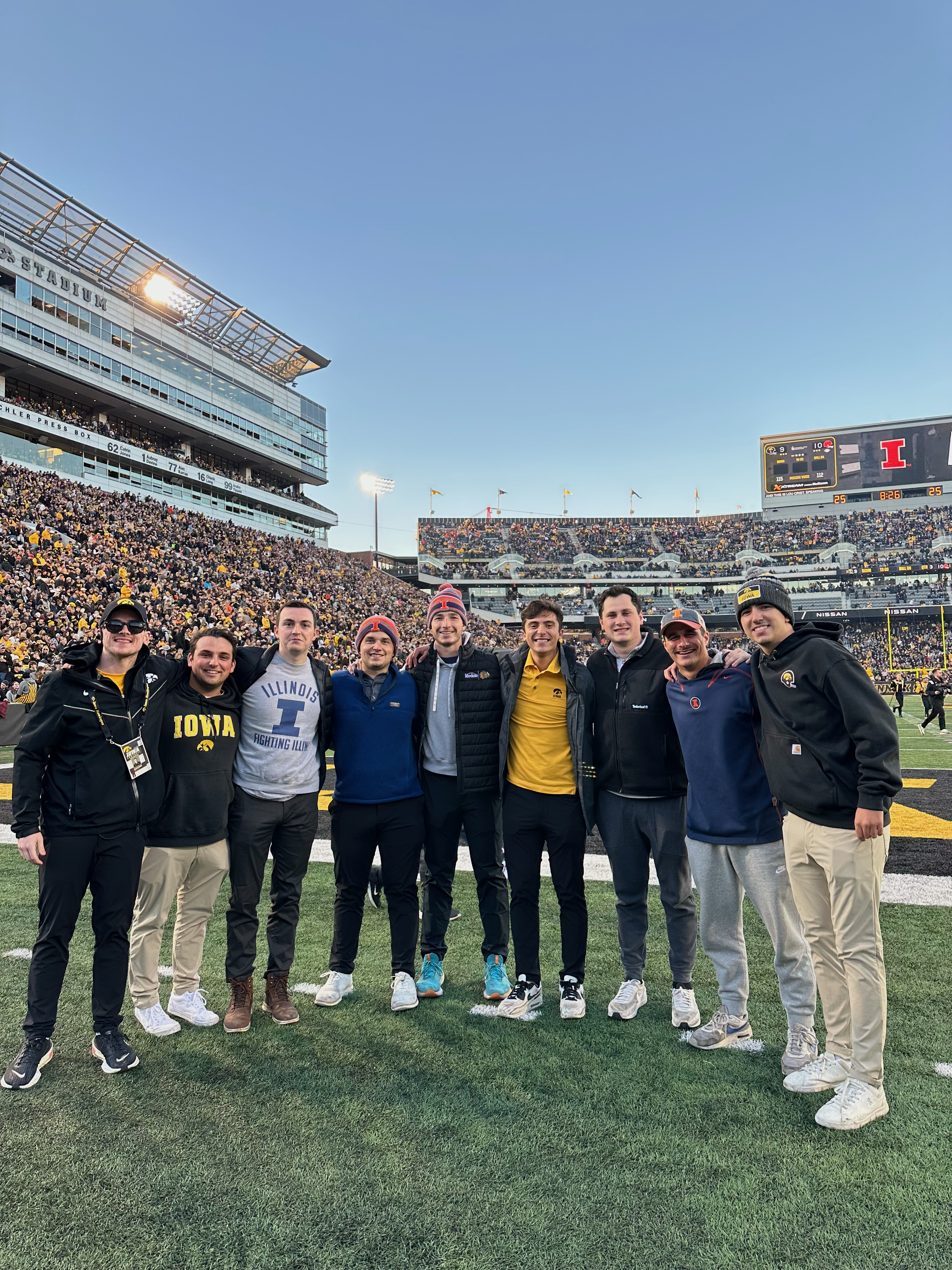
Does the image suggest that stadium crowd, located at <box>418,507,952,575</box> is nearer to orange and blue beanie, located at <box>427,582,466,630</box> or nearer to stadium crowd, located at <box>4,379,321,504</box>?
stadium crowd, located at <box>4,379,321,504</box>

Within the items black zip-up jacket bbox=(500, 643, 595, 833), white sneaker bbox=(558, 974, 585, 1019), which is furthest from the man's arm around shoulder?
A: white sneaker bbox=(558, 974, 585, 1019)

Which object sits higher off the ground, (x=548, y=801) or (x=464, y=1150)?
(x=548, y=801)

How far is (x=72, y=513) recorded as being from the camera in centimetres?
2756

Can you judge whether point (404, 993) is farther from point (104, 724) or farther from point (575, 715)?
point (104, 724)

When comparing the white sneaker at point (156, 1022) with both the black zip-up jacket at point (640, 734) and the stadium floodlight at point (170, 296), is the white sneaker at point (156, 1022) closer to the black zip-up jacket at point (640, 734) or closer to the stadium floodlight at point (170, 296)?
the black zip-up jacket at point (640, 734)

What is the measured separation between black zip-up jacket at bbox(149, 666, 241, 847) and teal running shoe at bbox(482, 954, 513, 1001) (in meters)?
1.60

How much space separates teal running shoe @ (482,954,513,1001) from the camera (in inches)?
152

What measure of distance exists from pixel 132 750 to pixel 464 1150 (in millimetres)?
2135

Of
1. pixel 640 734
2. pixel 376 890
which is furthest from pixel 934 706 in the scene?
pixel 640 734

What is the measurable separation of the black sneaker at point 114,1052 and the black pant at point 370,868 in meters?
1.04

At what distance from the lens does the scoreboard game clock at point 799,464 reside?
55.6 metres

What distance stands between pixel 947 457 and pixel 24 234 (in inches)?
2369

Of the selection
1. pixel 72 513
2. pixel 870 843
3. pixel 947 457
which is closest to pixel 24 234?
pixel 72 513

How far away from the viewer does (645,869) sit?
12.5ft
